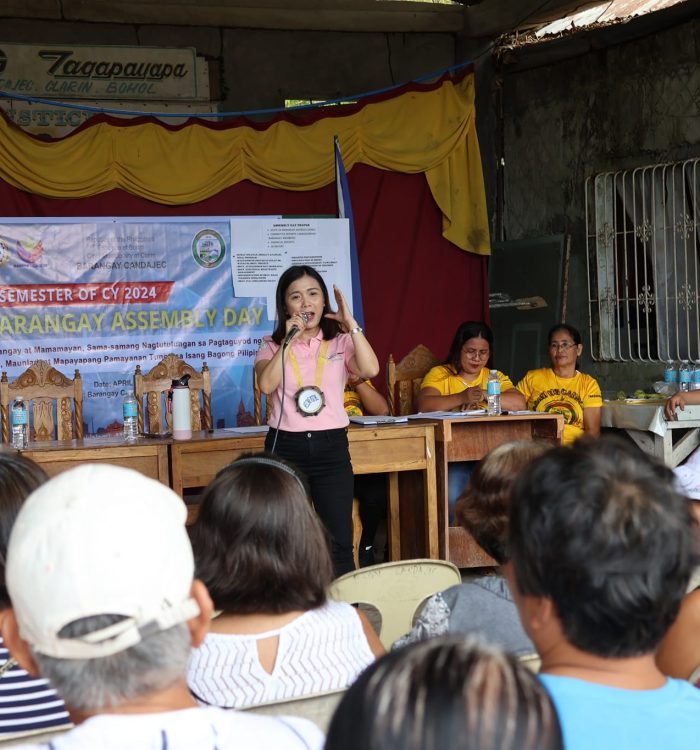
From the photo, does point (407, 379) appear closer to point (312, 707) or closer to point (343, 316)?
point (343, 316)

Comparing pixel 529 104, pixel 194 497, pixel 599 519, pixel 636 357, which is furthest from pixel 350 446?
pixel 529 104

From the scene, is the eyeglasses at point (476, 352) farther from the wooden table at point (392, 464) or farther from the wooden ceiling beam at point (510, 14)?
the wooden ceiling beam at point (510, 14)

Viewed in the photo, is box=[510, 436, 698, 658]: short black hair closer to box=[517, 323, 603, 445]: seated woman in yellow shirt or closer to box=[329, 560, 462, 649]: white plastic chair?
box=[329, 560, 462, 649]: white plastic chair

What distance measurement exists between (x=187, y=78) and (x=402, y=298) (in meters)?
2.26

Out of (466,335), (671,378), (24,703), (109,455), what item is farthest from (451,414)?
(24,703)

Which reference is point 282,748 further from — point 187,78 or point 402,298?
point 187,78

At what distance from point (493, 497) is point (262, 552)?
0.51 metres

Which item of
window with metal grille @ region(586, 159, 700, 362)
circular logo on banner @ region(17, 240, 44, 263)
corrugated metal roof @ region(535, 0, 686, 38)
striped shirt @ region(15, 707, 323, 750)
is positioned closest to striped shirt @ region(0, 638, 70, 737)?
striped shirt @ region(15, 707, 323, 750)

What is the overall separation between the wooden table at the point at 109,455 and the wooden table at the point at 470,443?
1339mm

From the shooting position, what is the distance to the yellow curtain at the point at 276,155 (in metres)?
6.17

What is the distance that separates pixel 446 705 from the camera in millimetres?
697

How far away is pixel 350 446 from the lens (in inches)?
183

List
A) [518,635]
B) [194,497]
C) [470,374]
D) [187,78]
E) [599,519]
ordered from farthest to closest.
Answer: [187,78] < [470,374] < [194,497] < [518,635] < [599,519]

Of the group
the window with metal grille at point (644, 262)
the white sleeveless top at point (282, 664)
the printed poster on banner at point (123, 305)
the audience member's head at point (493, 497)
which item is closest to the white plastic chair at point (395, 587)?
the audience member's head at point (493, 497)
